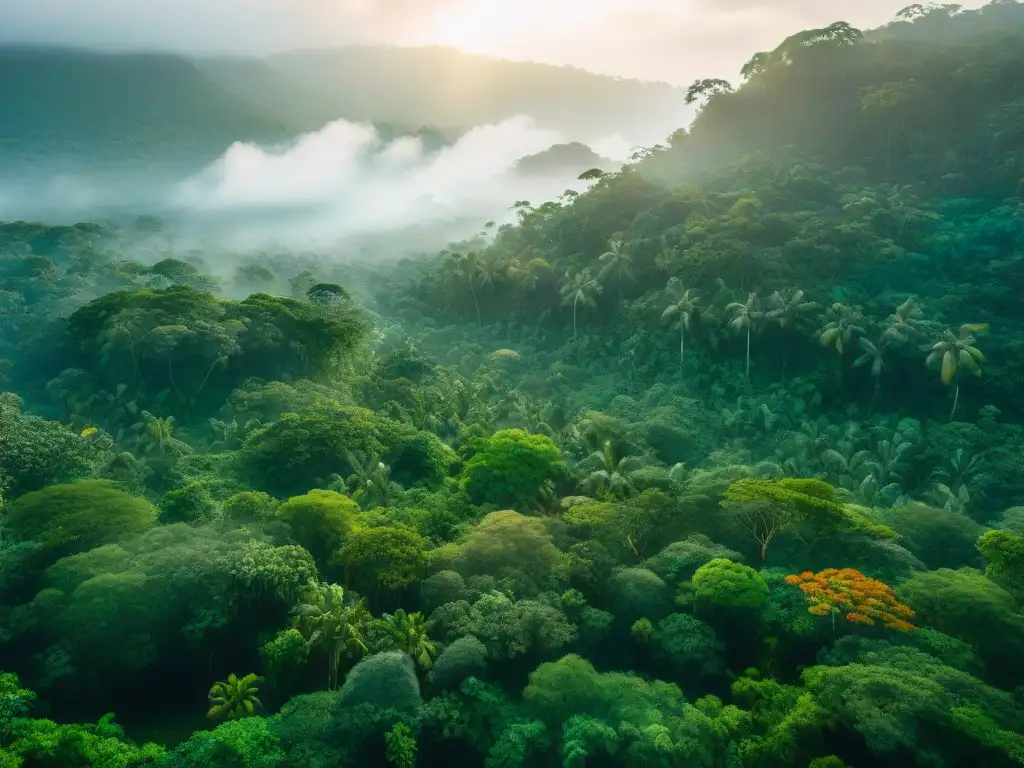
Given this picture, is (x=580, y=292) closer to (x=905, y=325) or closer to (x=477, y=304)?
(x=477, y=304)

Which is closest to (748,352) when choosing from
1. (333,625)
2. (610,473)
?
(610,473)

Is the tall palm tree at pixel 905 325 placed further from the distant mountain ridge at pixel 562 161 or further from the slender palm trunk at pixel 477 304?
the distant mountain ridge at pixel 562 161

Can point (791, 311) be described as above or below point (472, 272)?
below

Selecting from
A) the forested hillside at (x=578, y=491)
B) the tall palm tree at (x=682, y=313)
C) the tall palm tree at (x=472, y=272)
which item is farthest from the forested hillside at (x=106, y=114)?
the tall palm tree at (x=682, y=313)

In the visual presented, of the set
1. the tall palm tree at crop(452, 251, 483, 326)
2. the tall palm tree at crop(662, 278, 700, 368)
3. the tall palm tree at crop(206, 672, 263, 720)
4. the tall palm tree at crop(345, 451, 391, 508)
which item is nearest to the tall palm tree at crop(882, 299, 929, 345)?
the tall palm tree at crop(662, 278, 700, 368)

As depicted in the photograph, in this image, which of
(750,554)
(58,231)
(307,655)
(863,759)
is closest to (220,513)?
(307,655)

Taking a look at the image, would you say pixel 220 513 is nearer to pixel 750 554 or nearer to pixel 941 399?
pixel 750 554
